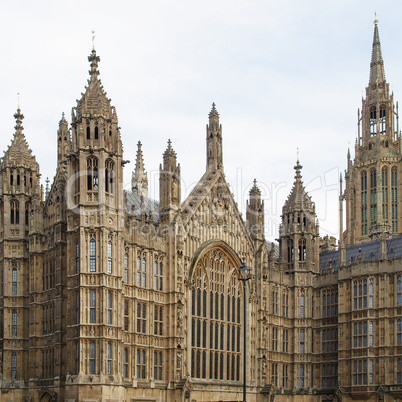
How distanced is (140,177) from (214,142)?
2022 cm

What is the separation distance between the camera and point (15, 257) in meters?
72.1

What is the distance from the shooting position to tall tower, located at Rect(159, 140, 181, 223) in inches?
2899

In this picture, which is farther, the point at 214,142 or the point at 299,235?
the point at 299,235

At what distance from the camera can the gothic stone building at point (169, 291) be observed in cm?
6500

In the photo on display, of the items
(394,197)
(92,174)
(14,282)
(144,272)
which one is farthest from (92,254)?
(394,197)

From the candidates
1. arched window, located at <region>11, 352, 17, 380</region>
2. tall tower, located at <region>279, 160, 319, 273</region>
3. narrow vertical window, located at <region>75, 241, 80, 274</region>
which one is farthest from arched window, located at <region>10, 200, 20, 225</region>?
tall tower, located at <region>279, 160, 319, 273</region>

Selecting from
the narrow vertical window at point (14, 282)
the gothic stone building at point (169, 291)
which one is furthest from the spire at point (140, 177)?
the narrow vertical window at point (14, 282)

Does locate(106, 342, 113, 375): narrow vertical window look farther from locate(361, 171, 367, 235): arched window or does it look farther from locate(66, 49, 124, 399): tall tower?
locate(361, 171, 367, 235): arched window

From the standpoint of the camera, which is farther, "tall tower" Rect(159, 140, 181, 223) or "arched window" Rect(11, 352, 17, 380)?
"tall tower" Rect(159, 140, 181, 223)

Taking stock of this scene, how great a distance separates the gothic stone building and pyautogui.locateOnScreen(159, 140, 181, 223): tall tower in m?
0.15

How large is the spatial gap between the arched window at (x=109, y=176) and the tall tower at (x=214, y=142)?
16024 mm

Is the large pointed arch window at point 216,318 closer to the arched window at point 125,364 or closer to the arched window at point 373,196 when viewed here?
the arched window at point 125,364

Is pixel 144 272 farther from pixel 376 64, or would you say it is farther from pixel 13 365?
pixel 376 64

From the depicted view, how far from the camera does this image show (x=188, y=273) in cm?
7406
